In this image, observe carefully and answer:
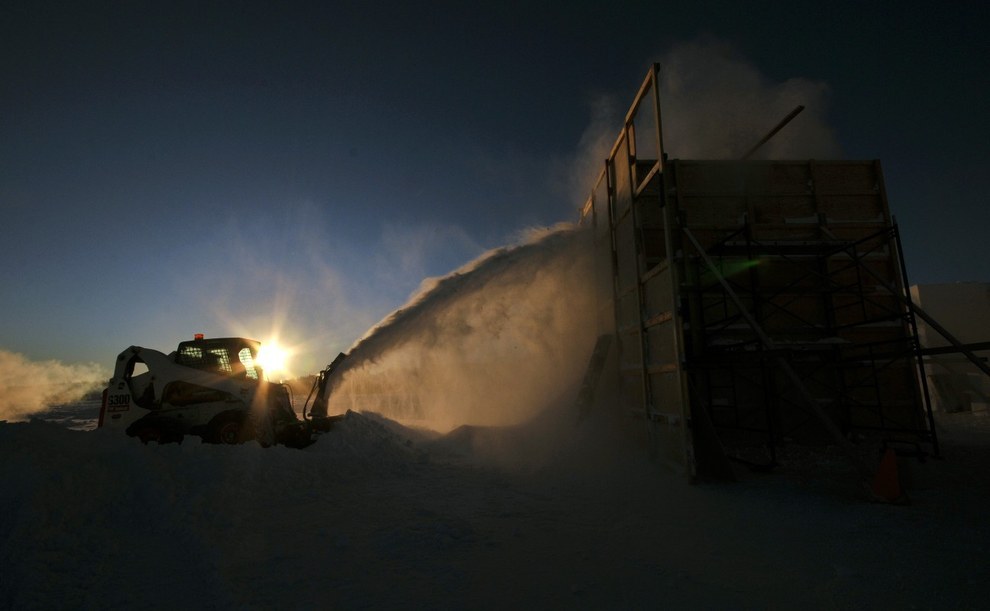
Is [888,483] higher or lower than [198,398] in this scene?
lower

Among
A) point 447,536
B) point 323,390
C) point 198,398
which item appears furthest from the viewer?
point 323,390

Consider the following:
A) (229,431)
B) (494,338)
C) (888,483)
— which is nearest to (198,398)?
(229,431)

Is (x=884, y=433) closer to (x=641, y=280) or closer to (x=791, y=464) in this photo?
(x=791, y=464)

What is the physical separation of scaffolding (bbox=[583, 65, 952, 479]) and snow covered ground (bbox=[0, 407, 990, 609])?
4.52 ft

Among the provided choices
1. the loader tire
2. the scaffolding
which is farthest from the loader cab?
the scaffolding

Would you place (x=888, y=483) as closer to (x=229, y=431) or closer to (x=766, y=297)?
(x=766, y=297)

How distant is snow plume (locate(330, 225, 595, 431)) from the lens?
12.9m

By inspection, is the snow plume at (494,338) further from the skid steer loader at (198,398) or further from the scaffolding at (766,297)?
the skid steer loader at (198,398)

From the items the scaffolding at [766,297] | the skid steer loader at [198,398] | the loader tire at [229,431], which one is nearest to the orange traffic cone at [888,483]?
the scaffolding at [766,297]

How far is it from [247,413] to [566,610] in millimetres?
7598

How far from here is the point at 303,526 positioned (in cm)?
536

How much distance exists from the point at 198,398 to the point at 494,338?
7.86 meters

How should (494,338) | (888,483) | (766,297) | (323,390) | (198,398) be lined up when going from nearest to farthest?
(888,483)
(198,398)
(766,297)
(323,390)
(494,338)

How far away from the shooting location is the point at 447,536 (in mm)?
4871
